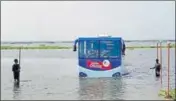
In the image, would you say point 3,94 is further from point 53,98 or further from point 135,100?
point 135,100

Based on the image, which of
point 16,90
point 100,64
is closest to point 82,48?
point 100,64

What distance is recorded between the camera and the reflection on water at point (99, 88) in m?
17.4

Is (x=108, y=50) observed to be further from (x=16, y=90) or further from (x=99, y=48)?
(x=16, y=90)

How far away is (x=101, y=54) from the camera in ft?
80.0

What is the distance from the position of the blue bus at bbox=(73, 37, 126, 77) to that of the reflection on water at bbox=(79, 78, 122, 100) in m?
0.67

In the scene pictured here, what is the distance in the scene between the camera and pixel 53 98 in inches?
669

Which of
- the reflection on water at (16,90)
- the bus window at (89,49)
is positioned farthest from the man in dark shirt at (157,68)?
the reflection on water at (16,90)

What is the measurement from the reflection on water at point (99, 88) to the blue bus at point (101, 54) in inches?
26.4

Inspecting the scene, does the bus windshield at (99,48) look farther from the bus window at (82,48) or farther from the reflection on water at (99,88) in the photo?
the reflection on water at (99,88)

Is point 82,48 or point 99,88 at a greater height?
point 82,48

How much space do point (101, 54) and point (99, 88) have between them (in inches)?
176

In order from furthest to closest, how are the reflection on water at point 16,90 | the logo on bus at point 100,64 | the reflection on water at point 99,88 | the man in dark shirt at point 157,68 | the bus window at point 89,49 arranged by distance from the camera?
the man in dark shirt at point 157,68, the bus window at point 89,49, the logo on bus at point 100,64, the reflection on water at point 16,90, the reflection on water at point 99,88

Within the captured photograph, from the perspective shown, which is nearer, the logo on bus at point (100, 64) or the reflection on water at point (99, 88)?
the reflection on water at point (99, 88)

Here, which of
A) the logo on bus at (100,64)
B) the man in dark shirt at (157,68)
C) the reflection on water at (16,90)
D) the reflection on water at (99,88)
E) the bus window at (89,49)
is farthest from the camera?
the man in dark shirt at (157,68)
